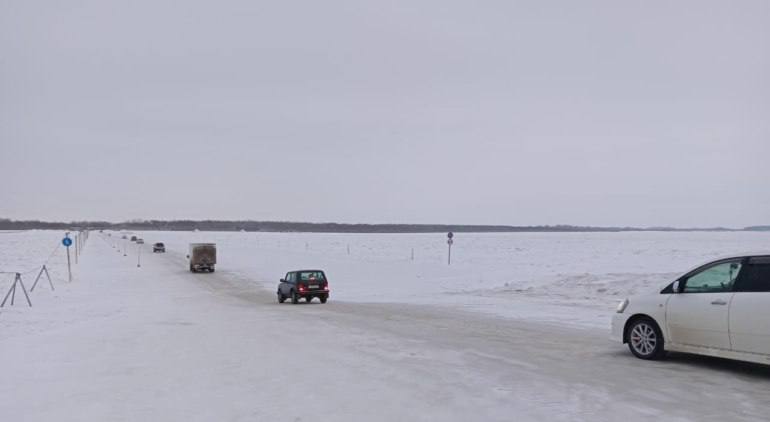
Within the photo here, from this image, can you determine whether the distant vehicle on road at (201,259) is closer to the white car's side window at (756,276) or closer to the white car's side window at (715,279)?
the white car's side window at (715,279)

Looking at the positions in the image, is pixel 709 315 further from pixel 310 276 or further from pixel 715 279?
pixel 310 276

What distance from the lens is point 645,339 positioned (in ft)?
36.4

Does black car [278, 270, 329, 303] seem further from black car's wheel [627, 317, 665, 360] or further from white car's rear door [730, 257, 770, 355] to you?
white car's rear door [730, 257, 770, 355]

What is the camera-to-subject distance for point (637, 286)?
2441cm

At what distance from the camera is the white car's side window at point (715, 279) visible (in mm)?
10062

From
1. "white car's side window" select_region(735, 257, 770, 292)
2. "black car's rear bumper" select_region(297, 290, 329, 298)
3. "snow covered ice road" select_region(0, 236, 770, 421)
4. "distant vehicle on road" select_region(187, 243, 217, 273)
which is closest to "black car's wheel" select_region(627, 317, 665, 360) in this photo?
"snow covered ice road" select_region(0, 236, 770, 421)

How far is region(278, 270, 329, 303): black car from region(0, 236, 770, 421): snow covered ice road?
7986 mm

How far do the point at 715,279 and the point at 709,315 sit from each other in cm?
59

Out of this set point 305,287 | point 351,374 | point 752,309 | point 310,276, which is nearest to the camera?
point 752,309

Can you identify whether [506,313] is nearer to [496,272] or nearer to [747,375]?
[747,375]

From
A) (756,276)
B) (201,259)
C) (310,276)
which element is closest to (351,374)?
(756,276)

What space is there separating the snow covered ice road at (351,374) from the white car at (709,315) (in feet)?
1.19

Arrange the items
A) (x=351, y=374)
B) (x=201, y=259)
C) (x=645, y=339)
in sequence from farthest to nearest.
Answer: (x=201, y=259)
(x=645, y=339)
(x=351, y=374)

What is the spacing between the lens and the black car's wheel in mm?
10891
